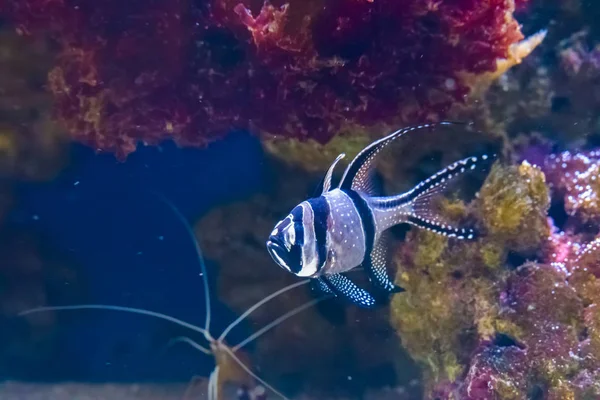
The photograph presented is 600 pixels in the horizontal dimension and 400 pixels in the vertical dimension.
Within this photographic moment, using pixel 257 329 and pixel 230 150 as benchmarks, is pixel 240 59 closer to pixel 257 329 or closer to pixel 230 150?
pixel 230 150

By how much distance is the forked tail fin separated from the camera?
246 centimetres

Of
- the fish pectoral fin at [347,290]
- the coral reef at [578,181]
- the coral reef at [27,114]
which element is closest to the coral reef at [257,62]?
the coral reef at [27,114]

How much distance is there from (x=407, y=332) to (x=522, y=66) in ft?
5.78

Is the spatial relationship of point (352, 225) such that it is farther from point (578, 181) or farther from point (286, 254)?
point (578, 181)

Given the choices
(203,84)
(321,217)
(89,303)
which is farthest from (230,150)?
(89,303)

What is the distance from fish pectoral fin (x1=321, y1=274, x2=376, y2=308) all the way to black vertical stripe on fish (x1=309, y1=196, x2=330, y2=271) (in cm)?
21

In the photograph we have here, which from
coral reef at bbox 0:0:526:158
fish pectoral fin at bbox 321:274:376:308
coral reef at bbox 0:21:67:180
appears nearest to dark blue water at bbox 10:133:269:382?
coral reef at bbox 0:21:67:180

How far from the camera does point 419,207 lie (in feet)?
8.26

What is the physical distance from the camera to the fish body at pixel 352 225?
2.08m

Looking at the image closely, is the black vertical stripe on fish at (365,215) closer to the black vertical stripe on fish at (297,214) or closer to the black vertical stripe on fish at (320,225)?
the black vertical stripe on fish at (320,225)

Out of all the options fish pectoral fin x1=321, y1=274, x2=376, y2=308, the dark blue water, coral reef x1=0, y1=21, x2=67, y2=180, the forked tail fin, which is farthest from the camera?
the dark blue water

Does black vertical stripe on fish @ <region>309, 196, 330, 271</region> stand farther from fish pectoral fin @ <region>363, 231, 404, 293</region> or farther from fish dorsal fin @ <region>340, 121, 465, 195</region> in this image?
fish pectoral fin @ <region>363, 231, 404, 293</region>

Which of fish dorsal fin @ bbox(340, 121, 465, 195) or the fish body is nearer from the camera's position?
the fish body

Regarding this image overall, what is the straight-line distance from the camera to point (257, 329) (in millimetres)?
4316
